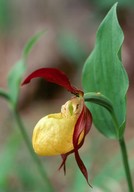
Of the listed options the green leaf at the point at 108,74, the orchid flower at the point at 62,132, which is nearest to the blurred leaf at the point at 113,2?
the green leaf at the point at 108,74

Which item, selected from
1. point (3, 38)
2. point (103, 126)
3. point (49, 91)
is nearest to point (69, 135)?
point (103, 126)

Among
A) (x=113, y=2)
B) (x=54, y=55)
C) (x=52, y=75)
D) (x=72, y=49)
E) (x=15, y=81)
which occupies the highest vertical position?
(x=52, y=75)

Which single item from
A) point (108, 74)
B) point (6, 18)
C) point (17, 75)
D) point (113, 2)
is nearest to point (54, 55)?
point (6, 18)

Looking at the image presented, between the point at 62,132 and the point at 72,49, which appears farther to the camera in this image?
the point at 72,49

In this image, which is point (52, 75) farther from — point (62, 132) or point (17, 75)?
point (17, 75)

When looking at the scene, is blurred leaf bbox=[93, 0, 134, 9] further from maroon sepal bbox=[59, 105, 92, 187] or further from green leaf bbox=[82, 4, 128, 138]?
maroon sepal bbox=[59, 105, 92, 187]

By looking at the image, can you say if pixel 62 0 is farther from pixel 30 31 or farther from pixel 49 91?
pixel 49 91
